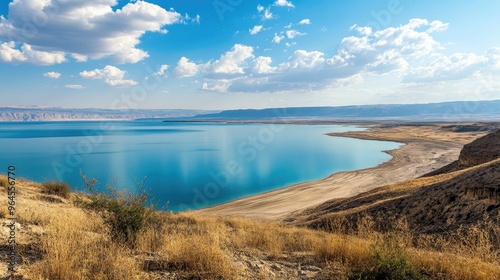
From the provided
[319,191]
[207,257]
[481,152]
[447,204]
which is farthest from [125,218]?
[319,191]

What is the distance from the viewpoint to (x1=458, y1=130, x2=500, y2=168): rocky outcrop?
20.5 metres

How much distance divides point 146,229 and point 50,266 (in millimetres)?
2995

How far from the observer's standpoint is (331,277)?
529cm

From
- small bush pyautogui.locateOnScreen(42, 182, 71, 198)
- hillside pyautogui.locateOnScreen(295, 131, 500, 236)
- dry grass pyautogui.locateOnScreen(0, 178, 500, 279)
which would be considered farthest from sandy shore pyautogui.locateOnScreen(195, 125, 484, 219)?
dry grass pyautogui.locateOnScreen(0, 178, 500, 279)

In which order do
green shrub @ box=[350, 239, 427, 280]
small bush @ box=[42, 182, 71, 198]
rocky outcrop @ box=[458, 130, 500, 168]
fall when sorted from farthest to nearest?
rocky outcrop @ box=[458, 130, 500, 168] → small bush @ box=[42, 182, 71, 198] → green shrub @ box=[350, 239, 427, 280]

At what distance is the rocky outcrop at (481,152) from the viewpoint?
20.5 metres

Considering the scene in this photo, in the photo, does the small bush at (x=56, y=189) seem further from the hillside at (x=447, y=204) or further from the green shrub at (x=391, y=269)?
the green shrub at (x=391, y=269)

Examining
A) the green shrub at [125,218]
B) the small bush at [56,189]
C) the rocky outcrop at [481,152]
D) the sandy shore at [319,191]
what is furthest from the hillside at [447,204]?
the small bush at [56,189]

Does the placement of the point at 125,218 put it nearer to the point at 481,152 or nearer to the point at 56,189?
the point at 56,189

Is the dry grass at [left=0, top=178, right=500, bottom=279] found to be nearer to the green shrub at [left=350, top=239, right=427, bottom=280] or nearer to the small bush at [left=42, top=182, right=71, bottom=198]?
the green shrub at [left=350, top=239, right=427, bottom=280]

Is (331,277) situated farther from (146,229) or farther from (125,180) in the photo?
(125,180)

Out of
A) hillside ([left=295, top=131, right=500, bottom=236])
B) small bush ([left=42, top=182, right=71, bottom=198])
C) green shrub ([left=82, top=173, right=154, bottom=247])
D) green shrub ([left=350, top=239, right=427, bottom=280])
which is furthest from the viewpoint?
small bush ([left=42, top=182, right=71, bottom=198])

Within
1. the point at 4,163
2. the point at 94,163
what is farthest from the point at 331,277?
the point at 4,163

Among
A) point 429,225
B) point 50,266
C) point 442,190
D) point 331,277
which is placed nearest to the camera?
point 50,266
